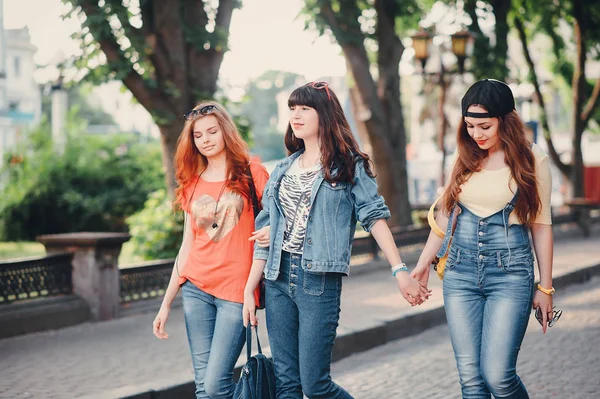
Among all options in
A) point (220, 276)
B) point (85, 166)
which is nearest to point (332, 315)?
point (220, 276)

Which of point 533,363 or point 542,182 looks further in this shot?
point 533,363

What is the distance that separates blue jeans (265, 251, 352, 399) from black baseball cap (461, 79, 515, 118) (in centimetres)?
109

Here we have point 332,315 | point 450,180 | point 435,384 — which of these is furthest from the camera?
point 435,384

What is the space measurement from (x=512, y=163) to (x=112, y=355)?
194 inches

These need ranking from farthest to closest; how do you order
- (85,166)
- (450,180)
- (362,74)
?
(85,166)
(362,74)
(450,180)

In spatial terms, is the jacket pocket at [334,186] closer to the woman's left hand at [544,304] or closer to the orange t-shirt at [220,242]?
the orange t-shirt at [220,242]

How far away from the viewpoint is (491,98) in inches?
167

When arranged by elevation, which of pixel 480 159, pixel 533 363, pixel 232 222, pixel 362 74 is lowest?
pixel 533 363

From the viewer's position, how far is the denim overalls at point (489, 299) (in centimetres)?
414

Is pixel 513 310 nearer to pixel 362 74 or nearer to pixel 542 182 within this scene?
pixel 542 182

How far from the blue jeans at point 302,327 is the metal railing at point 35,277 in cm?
549

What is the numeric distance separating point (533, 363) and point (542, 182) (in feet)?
12.0

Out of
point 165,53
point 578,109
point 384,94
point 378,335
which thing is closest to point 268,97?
point 578,109

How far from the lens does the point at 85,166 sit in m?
21.6
